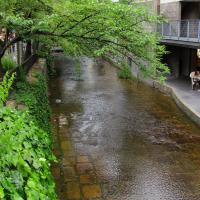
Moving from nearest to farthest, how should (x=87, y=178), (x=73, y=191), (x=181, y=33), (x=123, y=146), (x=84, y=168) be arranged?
1. (x=73, y=191)
2. (x=87, y=178)
3. (x=84, y=168)
4. (x=123, y=146)
5. (x=181, y=33)

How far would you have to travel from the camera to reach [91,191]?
30.4 feet

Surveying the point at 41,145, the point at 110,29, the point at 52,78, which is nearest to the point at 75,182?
the point at 110,29

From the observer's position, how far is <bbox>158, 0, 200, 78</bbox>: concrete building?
1966cm

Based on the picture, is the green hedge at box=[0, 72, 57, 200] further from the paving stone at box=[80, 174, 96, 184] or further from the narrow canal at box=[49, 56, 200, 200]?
the paving stone at box=[80, 174, 96, 184]

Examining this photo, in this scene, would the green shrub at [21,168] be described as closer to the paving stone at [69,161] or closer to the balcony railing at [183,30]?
the paving stone at [69,161]

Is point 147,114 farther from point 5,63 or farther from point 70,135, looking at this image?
point 5,63

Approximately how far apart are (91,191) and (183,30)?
14.0 meters

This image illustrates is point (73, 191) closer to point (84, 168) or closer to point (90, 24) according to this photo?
point (84, 168)

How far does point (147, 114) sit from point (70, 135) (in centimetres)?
482

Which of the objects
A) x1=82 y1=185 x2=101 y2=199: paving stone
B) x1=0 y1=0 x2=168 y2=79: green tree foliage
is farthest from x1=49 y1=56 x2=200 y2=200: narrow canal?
x1=0 y1=0 x2=168 y2=79: green tree foliage

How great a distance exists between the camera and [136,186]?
966cm

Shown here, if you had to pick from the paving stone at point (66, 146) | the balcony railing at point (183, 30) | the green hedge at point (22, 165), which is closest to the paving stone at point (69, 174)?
the paving stone at point (66, 146)

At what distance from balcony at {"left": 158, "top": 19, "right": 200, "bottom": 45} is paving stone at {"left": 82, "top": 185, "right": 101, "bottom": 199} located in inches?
438

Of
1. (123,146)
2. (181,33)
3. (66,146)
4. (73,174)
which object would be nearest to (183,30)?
(181,33)
